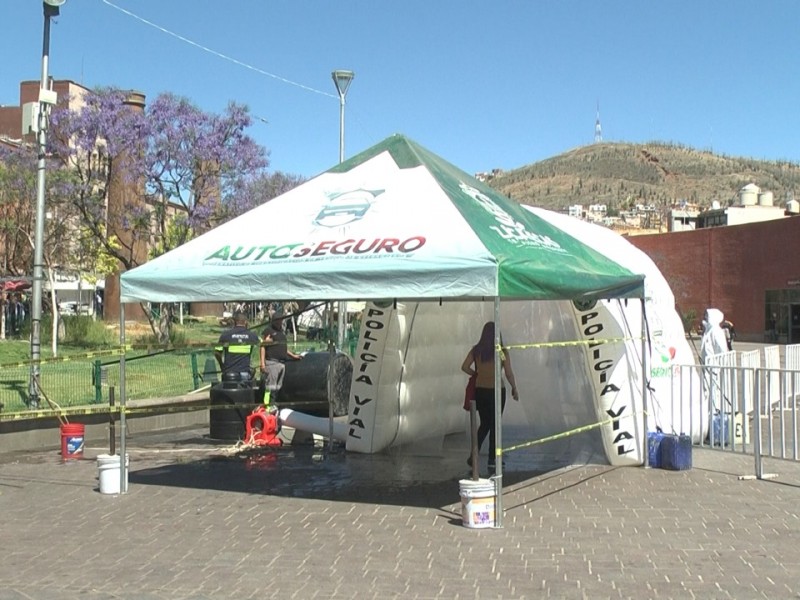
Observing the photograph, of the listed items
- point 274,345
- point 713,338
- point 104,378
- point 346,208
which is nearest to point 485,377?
point 346,208

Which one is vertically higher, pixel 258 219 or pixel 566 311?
pixel 258 219

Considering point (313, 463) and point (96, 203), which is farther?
point (96, 203)

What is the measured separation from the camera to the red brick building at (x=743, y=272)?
163 ft

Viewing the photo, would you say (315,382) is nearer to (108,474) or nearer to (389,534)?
(108,474)

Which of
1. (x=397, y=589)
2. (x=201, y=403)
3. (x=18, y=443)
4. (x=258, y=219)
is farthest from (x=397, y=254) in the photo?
(x=201, y=403)

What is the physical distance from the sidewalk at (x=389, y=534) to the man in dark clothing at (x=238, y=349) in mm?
2633

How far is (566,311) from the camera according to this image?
11.2 m

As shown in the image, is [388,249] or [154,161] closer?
[388,249]

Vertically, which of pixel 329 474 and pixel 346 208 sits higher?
pixel 346 208

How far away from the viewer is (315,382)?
551 inches

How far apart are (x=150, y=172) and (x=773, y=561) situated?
87.7ft

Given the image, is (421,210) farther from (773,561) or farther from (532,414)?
(532,414)

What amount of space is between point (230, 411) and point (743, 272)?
4629cm

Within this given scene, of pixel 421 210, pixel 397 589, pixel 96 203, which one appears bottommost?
pixel 397 589
